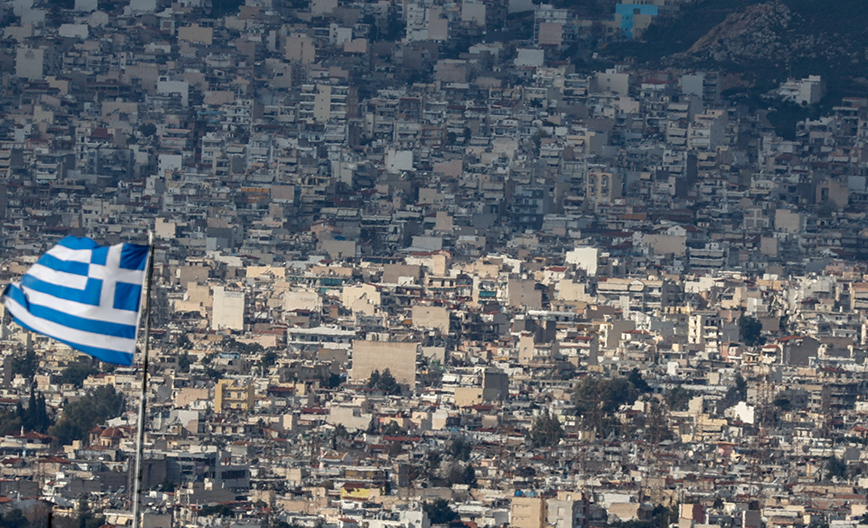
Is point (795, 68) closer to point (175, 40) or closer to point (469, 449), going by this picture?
point (175, 40)

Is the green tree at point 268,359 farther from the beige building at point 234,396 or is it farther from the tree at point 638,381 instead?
the tree at point 638,381

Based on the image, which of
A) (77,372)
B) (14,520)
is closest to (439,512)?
(14,520)

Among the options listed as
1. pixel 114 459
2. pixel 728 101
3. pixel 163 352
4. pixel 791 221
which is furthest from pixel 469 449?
pixel 728 101

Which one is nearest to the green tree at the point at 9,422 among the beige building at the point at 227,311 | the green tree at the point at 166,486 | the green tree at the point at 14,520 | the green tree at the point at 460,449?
the green tree at the point at 166,486

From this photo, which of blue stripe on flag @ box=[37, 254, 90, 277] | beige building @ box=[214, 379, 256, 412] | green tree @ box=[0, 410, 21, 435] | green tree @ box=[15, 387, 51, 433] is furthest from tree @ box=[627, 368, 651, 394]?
blue stripe on flag @ box=[37, 254, 90, 277]

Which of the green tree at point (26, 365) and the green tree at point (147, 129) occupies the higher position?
the green tree at point (147, 129)

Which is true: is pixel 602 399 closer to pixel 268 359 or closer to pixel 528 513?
pixel 268 359
